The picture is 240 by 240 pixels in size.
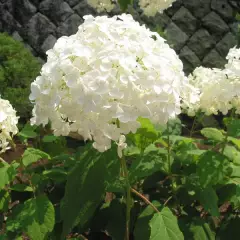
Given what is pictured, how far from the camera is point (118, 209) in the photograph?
179 cm

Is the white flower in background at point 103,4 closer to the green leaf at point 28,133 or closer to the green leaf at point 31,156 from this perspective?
the green leaf at point 28,133

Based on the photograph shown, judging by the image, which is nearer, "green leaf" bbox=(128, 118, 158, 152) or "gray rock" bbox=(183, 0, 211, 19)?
"green leaf" bbox=(128, 118, 158, 152)

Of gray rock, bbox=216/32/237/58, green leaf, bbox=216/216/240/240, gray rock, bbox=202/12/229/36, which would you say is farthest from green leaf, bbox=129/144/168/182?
gray rock, bbox=202/12/229/36

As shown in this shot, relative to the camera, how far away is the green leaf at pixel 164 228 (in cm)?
146

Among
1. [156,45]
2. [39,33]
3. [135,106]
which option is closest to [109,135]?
[135,106]

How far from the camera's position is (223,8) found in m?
7.82

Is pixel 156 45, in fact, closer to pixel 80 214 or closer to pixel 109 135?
pixel 109 135

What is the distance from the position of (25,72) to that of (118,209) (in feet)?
10.8

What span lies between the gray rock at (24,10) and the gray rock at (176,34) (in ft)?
8.09

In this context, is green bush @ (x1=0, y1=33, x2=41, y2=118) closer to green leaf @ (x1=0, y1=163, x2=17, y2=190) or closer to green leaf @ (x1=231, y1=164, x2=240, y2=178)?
green leaf @ (x1=0, y1=163, x2=17, y2=190)

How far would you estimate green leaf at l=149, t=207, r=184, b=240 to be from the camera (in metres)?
1.46

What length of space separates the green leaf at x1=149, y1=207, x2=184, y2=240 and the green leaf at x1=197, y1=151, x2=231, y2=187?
250mm

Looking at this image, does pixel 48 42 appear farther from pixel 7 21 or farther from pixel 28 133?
pixel 28 133

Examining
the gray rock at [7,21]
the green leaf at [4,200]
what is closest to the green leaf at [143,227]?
the green leaf at [4,200]
